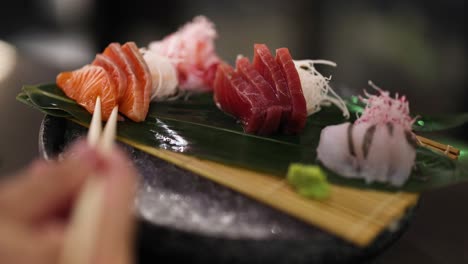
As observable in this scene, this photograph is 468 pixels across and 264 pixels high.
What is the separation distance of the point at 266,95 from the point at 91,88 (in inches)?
40.3

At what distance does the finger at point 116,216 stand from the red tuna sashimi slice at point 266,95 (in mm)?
1257

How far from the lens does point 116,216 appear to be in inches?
46.4

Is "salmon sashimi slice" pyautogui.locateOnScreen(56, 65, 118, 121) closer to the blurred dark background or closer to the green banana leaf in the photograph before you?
the green banana leaf

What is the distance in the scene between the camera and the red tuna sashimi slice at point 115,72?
101 inches

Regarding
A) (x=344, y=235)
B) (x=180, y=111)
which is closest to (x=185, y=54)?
(x=180, y=111)

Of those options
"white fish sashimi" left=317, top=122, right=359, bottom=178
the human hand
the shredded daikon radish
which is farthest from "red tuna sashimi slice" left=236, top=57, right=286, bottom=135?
the human hand

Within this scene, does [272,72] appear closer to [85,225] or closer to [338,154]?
[338,154]

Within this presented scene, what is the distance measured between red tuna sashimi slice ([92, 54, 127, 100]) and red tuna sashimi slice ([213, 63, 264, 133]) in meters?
0.63

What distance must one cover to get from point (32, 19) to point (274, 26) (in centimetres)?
388

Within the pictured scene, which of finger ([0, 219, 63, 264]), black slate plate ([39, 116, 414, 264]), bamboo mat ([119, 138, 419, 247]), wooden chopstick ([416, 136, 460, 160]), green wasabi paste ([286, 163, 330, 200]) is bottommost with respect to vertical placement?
black slate plate ([39, 116, 414, 264])

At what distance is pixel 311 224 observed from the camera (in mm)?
1651

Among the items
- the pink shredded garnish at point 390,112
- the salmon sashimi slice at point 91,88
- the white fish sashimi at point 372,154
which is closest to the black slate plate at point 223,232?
the white fish sashimi at point 372,154

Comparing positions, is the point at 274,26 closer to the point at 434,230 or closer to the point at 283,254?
the point at 434,230

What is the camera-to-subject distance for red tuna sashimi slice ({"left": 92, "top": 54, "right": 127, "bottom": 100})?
2.57 meters
